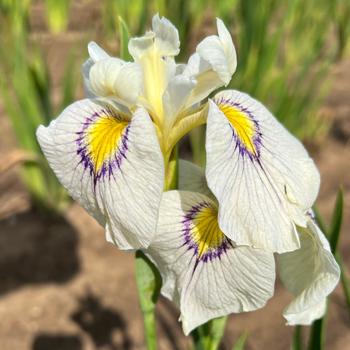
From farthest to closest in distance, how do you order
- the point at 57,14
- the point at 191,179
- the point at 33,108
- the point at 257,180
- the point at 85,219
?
1. the point at 57,14
2. the point at 85,219
3. the point at 33,108
4. the point at 191,179
5. the point at 257,180

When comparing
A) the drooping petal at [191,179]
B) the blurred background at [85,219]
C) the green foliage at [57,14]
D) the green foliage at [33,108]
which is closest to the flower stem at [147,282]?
the drooping petal at [191,179]

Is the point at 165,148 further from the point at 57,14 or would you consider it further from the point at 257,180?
the point at 57,14

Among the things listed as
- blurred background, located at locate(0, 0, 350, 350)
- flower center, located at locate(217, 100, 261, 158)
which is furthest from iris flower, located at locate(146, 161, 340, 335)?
blurred background, located at locate(0, 0, 350, 350)

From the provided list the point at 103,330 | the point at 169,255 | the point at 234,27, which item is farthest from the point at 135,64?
the point at 234,27

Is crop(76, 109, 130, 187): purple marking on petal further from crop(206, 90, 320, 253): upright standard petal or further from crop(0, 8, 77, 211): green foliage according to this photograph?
crop(0, 8, 77, 211): green foliage

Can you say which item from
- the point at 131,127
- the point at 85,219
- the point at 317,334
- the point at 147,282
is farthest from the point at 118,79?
the point at 85,219

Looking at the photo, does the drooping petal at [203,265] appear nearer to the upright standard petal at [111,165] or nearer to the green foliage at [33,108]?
the upright standard petal at [111,165]
